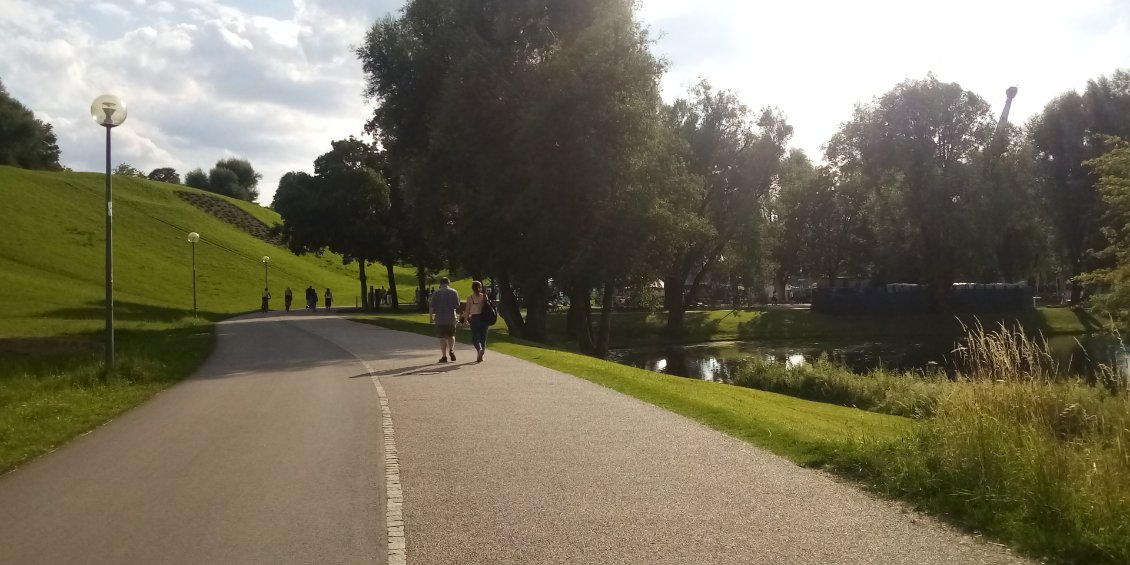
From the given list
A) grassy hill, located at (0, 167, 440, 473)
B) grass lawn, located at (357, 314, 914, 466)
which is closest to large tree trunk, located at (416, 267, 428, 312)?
grassy hill, located at (0, 167, 440, 473)

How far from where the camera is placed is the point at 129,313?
45.5 meters

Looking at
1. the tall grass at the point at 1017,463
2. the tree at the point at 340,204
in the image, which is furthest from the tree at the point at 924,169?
the tall grass at the point at 1017,463

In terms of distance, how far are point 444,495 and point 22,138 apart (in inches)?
5052

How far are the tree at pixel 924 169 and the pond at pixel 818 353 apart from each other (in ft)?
19.0

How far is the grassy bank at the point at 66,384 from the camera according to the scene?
10.5m

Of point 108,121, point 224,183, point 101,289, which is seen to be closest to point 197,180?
point 224,183

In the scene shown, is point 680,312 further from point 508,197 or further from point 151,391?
point 151,391

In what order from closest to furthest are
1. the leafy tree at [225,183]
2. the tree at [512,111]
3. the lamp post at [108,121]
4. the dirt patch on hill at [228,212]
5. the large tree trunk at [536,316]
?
the lamp post at [108,121], the tree at [512,111], the large tree trunk at [536,316], the dirt patch on hill at [228,212], the leafy tree at [225,183]

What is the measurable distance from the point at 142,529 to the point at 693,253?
145 feet

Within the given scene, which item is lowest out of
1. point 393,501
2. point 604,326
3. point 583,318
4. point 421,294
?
point 393,501

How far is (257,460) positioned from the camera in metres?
8.86

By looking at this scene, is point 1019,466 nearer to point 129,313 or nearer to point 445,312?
point 445,312

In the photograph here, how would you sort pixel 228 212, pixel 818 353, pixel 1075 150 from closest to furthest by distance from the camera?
pixel 818 353, pixel 1075 150, pixel 228 212

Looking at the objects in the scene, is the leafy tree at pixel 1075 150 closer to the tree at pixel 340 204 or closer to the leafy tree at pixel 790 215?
the leafy tree at pixel 790 215
